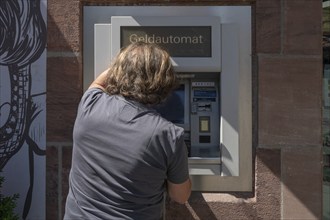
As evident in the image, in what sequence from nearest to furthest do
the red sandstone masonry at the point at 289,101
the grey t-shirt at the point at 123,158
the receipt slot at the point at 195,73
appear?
1. the grey t-shirt at the point at 123,158
2. the receipt slot at the point at 195,73
3. the red sandstone masonry at the point at 289,101

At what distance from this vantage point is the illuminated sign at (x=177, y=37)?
3.13 metres

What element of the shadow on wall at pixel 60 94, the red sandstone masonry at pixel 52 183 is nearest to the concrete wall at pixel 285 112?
the shadow on wall at pixel 60 94

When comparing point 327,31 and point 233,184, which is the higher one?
point 327,31

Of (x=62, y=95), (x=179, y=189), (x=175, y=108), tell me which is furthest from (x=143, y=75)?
(x=62, y=95)

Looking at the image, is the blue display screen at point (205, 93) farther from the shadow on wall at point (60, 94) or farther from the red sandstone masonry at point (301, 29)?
the shadow on wall at point (60, 94)

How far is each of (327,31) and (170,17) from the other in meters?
1.39

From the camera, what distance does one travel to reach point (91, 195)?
1975 mm

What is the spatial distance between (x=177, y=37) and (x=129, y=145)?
142 centimetres

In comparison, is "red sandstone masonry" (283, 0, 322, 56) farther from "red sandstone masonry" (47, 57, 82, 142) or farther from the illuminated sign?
"red sandstone masonry" (47, 57, 82, 142)

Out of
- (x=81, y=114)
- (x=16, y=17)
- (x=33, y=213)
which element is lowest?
(x=33, y=213)

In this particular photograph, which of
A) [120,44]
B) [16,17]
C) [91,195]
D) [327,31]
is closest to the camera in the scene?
[91,195]

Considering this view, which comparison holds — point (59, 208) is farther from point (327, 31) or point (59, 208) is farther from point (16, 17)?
point (327, 31)

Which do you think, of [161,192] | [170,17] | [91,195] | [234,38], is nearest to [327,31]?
[234,38]

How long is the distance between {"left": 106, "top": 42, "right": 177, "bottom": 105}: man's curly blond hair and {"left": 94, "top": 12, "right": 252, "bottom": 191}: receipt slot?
110 cm
